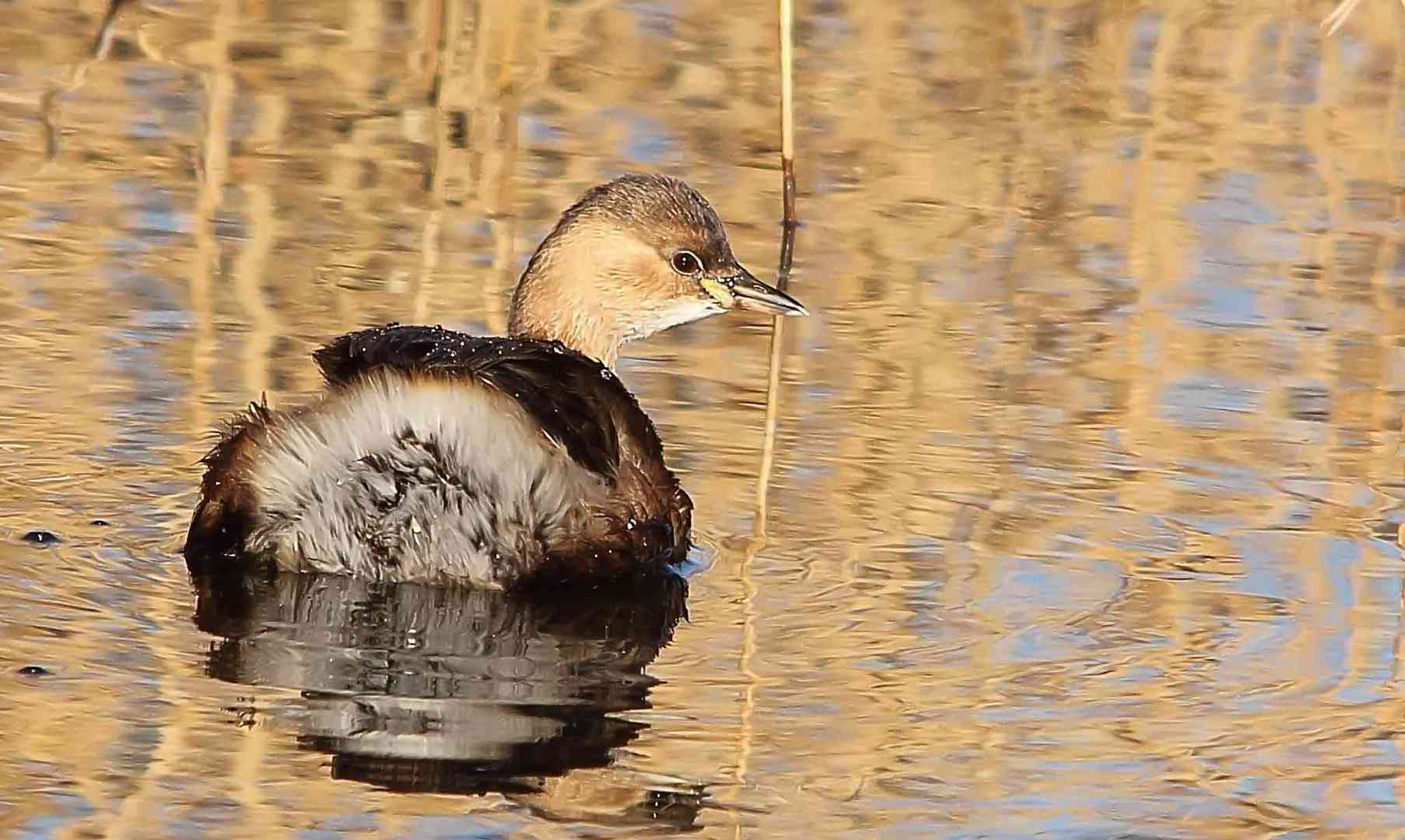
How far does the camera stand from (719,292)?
7.17 metres

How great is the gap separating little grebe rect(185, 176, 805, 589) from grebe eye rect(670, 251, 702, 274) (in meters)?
0.99

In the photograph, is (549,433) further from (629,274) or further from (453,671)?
(629,274)

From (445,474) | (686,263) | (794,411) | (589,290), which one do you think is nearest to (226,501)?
(445,474)

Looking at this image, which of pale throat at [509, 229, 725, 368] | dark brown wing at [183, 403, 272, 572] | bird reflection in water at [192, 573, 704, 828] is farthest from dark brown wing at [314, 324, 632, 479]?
pale throat at [509, 229, 725, 368]

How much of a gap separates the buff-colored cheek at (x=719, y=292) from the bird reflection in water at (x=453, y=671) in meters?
1.24

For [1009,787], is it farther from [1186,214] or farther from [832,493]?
[1186,214]

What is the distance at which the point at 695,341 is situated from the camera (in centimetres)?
807

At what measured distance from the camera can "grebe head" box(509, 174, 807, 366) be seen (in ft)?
23.1

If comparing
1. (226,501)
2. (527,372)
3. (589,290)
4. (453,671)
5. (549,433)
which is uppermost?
(589,290)

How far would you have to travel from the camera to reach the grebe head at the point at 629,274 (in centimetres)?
704

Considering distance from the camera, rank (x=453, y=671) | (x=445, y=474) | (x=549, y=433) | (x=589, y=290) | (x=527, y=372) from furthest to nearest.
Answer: (x=589, y=290) < (x=527, y=372) < (x=549, y=433) < (x=445, y=474) < (x=453, y=671)

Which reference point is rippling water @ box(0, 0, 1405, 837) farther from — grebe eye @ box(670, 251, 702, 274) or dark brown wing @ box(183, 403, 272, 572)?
grebe eye @ box(670, 251, 702, 274)

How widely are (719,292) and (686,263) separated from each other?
0.11 m

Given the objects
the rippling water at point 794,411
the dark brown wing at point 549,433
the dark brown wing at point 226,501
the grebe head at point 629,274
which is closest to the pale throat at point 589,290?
the grebe head at point 629,274
